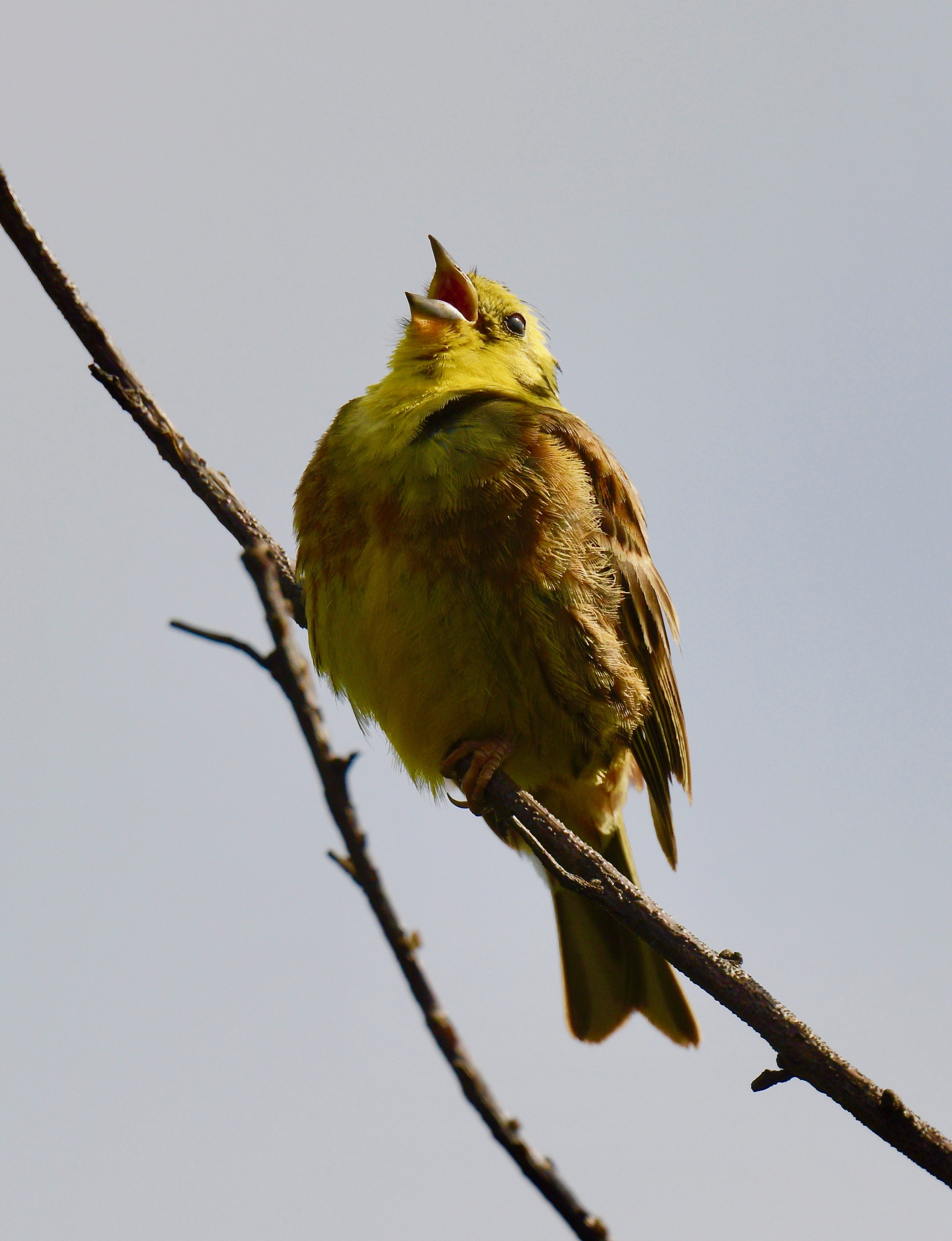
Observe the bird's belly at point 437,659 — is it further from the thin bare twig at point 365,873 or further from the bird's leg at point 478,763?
the thin bare twig at point 365,873

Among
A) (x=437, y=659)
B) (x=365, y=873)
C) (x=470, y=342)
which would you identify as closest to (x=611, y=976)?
(x=437, y=659)

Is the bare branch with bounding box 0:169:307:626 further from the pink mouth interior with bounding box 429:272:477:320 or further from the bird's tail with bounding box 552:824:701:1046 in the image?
the bird's tail with bounding box 552:824:701:1046

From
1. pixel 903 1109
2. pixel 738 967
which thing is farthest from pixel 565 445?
pixel 903 1109

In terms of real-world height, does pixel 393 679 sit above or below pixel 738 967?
above

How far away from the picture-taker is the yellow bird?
3.81 meters

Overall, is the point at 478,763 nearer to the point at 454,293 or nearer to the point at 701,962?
the point at 701,962

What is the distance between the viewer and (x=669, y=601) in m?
4.91

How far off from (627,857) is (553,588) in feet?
4.31

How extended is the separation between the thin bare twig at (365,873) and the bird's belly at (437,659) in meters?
2.30

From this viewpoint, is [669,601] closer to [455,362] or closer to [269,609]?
[455,362]

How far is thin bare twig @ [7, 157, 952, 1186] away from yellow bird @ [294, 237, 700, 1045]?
720mm

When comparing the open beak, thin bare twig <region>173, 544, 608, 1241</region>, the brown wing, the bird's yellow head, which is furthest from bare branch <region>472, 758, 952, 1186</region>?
the open beak

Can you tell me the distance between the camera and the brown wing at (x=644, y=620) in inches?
172

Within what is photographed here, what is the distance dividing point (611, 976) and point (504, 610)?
165 cm
